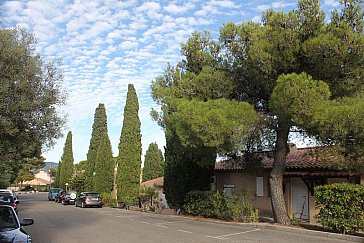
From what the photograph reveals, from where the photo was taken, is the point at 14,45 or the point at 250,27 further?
the point at 250,27

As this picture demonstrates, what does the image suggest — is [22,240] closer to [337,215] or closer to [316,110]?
[316,110]

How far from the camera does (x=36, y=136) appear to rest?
15.3m

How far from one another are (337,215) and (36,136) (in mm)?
11590

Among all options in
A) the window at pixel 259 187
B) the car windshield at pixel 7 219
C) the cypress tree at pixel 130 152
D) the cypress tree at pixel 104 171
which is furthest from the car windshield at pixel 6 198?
the cypress tree at pixel 104 171

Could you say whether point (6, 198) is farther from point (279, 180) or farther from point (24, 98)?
point (279, 180)

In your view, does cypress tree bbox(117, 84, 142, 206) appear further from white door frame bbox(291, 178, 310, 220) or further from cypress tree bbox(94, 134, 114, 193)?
white door frame bbox(291, 178, 310, 220)

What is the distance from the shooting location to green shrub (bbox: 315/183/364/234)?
45.1 ft

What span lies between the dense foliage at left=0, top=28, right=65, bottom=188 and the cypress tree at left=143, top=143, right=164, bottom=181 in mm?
42025

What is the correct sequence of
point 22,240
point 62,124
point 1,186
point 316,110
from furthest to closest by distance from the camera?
point 1,186 < point 62,124 < point 316,110 < point 22,240

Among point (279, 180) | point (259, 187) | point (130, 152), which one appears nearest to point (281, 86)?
point (279, 180)

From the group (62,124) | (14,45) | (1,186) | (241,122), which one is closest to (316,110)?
(241,122)

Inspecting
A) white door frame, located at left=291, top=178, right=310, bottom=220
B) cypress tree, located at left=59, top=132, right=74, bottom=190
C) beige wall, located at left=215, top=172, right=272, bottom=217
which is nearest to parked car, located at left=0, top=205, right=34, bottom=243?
beige wall, located at left=215, top=172, right=272, bottom=217

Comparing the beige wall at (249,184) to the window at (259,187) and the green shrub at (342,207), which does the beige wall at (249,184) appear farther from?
the green shrub at (342,207)

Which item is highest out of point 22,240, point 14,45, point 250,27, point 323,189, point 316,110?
point 250,27
